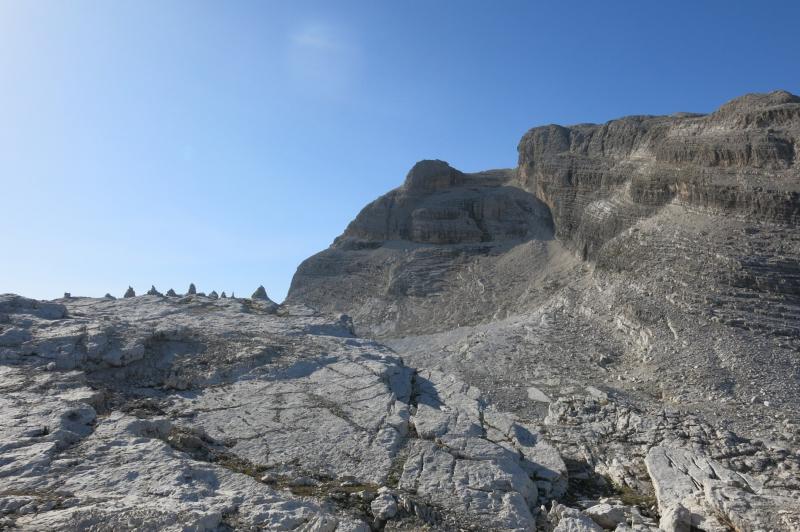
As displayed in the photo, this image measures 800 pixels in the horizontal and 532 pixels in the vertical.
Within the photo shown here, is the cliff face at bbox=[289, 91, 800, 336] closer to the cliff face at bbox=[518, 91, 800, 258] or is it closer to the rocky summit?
the cliff face at bbox=[518, 91, 800, 258]

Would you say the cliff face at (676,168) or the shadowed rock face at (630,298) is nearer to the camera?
the shadowed rock face at (630,298)

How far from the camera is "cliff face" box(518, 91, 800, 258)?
2738 cm

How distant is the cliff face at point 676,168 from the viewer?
89.8 feet

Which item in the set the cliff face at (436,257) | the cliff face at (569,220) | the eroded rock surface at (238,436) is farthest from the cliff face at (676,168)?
the eroded rock surface at (238,436)

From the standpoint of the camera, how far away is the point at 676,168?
3186cm

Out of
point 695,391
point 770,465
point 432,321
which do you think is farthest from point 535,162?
point 770,465

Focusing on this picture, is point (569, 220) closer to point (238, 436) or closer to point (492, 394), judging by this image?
point (492, 394)

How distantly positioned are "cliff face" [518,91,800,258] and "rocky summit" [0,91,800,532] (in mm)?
152

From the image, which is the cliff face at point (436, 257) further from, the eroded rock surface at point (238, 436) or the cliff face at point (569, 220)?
the eroded rock surface at point (238, 436)

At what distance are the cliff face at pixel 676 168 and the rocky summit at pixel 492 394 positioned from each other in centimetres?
15

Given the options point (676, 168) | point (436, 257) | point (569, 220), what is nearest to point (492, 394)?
point (676, 168)

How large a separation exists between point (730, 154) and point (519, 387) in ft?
59.5

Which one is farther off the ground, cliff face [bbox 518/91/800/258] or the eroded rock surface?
cliff face [bbox 518/91/800/258]

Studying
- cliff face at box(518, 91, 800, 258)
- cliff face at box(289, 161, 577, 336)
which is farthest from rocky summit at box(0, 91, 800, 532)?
cliff face at box(289, 161, 577, 336)
